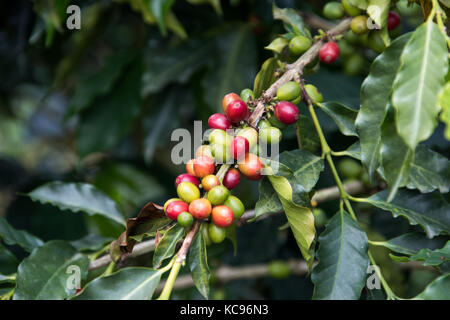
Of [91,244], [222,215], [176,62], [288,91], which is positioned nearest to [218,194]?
[222,215]

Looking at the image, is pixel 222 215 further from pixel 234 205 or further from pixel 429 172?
pixel 429 172

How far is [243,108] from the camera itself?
2.69 feet

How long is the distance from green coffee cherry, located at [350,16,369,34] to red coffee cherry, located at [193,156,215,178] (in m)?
0.50

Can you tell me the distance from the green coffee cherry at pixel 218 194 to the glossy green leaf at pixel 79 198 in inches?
21.8

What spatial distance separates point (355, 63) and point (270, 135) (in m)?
0.74

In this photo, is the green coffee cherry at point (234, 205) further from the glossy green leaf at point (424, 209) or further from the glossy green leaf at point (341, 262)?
the glossy green leaf at point (424, 209)

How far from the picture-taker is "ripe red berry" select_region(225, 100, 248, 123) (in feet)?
2.67

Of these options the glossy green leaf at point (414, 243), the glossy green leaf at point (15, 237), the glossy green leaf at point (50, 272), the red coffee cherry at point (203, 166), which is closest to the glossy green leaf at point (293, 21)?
the red coffee cherry at point (203, 166)

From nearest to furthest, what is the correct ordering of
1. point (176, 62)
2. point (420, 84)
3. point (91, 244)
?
point (420, 84) → point (91, 244) → point (176, 62)

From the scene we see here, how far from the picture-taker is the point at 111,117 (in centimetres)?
188

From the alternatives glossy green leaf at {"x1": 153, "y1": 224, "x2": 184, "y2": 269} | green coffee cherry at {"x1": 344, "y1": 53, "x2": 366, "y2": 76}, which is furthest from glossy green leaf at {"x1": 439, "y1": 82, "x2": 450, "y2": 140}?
green coffee cherry at {"x1": 344, "y1": 53, "x2": 366, "y2": 76}

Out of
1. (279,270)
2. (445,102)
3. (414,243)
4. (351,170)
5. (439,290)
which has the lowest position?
(279,270)

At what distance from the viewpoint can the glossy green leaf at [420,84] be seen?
59 cm
